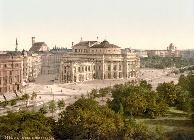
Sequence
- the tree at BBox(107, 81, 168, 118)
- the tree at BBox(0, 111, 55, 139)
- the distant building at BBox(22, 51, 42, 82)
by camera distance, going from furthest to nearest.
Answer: the distant building at BBox(22, 51, 42, 82)
the tree at BBox(107, 81, 168, 118)
the tree at BBox(0, 111, 55, 139)

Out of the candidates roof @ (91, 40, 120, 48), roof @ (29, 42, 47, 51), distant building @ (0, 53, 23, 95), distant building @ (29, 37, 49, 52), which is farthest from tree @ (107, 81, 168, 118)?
roof @ (29, 42, 47, 51)

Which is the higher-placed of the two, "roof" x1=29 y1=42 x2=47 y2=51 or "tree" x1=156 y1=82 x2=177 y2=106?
"roof" x1=29 y1=42 x2=47 y2=51

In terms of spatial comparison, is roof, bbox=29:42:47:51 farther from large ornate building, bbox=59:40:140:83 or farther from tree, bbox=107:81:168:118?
tree, bbox=107:81:168:118

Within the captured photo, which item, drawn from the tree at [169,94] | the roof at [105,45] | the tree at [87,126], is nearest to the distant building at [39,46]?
the roof at [105,45]

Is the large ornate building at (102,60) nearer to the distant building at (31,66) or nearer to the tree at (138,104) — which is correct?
the distant building at (31,66)

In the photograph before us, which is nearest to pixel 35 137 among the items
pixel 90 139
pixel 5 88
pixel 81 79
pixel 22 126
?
pixel 22 126
